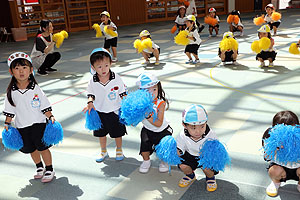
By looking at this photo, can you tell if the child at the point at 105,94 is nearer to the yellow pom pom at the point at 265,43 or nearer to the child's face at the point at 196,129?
the child's face at the point at 196,129

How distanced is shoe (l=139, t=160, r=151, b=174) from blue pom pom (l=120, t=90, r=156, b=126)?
1.93 feet

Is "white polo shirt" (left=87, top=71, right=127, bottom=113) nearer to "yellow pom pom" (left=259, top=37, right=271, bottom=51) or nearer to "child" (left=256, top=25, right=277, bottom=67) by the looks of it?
"yellow pom pom" (left=259, top=37, right=271, bottom=51)

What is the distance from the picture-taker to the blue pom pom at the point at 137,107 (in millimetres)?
3031

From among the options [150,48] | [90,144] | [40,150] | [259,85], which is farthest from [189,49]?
[40,150]

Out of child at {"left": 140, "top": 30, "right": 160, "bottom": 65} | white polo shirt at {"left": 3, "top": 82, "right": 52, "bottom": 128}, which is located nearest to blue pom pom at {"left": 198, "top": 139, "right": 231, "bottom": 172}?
white polo shirt at {"left": 3, "top": 82, "right": 52, "bottom": 128}

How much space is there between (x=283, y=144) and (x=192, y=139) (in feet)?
2.43

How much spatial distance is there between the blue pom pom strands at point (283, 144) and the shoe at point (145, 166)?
1256 mm

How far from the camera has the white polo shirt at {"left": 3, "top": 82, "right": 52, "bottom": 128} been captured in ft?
10.6

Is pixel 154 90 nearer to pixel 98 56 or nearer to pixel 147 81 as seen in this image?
pixel 147 81

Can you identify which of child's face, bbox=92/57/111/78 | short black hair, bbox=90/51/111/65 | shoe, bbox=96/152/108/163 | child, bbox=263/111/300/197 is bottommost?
shoe, bbox=96/152/108/163

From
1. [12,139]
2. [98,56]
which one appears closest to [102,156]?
[12,139]

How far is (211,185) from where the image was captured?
3016 millimetres

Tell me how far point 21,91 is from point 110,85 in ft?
2.85

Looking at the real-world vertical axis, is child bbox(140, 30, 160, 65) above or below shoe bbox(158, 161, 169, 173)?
above
